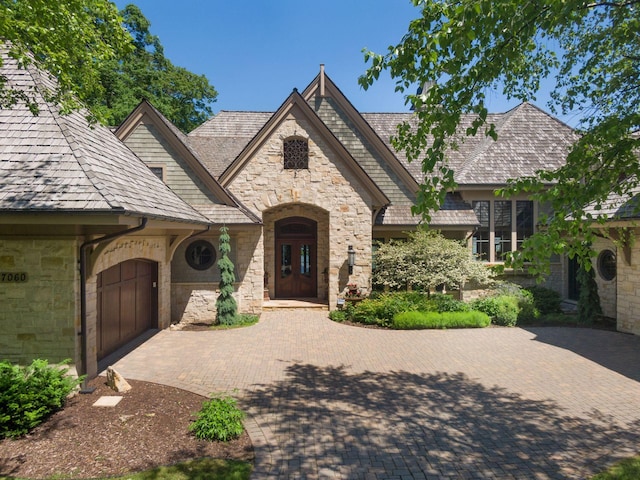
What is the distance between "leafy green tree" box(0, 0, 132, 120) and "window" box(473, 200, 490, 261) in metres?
14.7

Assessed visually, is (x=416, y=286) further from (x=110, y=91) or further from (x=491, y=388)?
(x=110, y=91)

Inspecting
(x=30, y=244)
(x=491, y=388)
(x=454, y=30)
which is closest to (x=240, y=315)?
→ (x=30, y=244)

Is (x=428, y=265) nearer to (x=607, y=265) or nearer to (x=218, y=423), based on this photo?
(x=607, y=265)

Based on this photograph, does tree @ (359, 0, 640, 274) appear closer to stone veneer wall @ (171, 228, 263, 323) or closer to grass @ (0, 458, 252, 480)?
grass @ (0, 458, 252, 480)

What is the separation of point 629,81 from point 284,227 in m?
12.9

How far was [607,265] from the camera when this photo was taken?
13.5m

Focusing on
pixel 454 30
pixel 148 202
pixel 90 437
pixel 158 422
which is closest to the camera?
pixel 454 30

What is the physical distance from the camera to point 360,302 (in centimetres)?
1406

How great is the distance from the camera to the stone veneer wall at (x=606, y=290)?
42.7 feet

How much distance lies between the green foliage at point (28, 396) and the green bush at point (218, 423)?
2.23 m

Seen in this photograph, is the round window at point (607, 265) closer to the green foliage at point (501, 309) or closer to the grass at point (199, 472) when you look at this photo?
the green foliage at point (501, 309)

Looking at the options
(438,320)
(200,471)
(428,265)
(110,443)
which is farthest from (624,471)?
(428,265)

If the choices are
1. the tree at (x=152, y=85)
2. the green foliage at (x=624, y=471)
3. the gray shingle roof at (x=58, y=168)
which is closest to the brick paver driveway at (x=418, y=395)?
the green foliage at (x=624, y=471)

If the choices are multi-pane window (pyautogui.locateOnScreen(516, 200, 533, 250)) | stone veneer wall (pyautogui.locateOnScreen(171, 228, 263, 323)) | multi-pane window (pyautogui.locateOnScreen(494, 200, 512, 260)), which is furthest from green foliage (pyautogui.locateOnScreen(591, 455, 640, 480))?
multi-pane window (pyautogui.locateOnScreen(516, 200, 533, 250))
